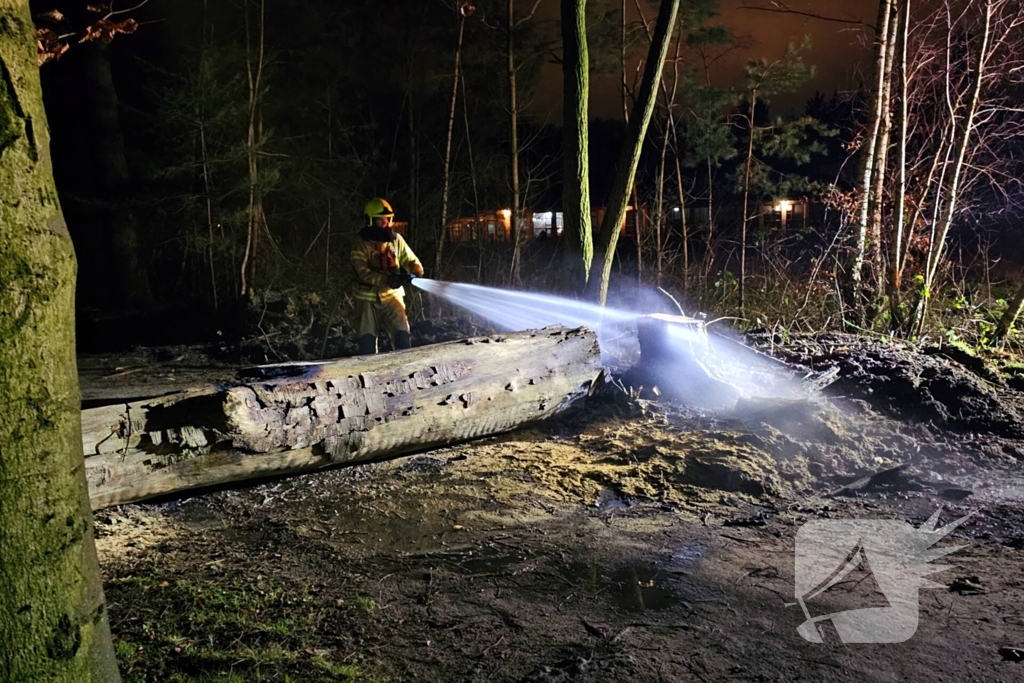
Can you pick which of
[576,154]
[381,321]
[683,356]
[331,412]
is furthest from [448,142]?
[331,412]

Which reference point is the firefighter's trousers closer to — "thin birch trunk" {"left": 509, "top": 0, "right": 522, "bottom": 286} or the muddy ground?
the muddy ground

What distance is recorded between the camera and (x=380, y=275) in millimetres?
7578

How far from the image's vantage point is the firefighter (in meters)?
7.48

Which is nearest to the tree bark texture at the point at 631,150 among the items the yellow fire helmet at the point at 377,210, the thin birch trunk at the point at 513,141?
the yellow fire helmet at the point at 377,210

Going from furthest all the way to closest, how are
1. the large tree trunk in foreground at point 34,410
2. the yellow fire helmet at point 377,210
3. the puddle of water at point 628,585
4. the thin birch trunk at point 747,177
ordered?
the thin birch trunk at point 747,177 < the yellow fire helmet at point 377,210 < the puddle of water at point 628,585 < the large tree trunk in foreground at point 34,410

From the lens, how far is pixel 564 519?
4266 mm

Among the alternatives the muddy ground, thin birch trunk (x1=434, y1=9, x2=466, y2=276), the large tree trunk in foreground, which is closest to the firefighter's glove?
the muddy ground

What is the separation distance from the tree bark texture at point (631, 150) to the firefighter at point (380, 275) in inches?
87.7

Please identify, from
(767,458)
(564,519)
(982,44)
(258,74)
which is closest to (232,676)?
(564,519)

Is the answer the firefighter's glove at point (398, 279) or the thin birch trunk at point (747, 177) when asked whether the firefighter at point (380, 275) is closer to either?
the firefighter's glove at point (398, 279)

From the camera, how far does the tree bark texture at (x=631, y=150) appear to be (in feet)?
25.1

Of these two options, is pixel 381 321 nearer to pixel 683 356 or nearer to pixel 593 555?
pixel 683 356

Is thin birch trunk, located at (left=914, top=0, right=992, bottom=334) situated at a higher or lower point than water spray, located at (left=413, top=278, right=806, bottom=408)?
higher

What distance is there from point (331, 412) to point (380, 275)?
10.6 feet
